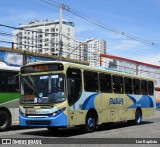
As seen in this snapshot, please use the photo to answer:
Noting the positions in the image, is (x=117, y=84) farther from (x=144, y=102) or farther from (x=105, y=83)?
(x=144, y=102)

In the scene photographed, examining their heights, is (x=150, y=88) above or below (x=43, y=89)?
above

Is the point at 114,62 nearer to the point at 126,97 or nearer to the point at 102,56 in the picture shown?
the point at 102,56

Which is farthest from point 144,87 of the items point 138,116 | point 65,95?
point 65,95

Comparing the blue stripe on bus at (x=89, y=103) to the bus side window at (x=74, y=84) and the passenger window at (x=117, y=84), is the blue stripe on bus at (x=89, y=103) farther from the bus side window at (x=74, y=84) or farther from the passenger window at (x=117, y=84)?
Result: the passenger window at (x=117, y=84)

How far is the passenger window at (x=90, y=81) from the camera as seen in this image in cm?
1642

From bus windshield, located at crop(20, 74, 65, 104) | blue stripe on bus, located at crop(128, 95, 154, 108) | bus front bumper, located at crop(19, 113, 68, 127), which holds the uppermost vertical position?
bus windshield, located at crop(20, 74, 65, 104)

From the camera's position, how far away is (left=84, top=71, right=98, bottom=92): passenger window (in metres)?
16.4

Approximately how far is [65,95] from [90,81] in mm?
2340

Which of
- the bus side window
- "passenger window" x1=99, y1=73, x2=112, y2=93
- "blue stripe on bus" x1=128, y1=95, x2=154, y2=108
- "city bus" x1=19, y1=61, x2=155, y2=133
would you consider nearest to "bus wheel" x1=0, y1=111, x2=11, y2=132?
"city bus" x1=19, y1=61, x2=155, y2=133

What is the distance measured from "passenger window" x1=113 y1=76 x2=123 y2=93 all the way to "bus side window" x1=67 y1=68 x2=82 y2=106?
3764 millimetres

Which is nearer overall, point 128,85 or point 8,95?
point 8,95

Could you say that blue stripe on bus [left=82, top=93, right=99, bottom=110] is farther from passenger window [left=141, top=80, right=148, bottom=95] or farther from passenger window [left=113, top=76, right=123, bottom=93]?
passenger window [left=141, top=80, right=148, bottom=95]

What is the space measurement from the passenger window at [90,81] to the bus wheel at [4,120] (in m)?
4.15

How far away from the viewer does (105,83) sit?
18375mm
